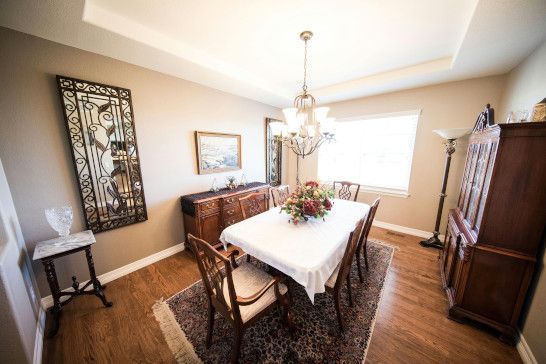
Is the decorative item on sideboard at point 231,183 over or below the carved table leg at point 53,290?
over

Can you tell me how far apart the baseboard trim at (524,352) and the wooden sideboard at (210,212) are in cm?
285

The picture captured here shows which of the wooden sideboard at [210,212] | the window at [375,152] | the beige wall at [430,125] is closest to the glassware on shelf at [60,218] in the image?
the wooden sideboard at [210,212]

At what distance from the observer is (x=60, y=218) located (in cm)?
173

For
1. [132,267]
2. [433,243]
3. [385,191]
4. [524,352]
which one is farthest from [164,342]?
[385,191]

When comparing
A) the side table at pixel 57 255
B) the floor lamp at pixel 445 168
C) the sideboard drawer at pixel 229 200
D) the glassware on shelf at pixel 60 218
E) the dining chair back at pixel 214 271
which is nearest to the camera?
the dining chair back at pixel 214 271

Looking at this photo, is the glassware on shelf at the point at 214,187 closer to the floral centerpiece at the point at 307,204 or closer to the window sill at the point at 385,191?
the floral centerpiece at the point at 307,204

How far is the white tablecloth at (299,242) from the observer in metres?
1.32

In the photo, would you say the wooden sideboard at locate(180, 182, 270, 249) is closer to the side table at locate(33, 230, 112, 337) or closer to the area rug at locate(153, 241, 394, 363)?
the area rug at locate(153, 241, 394, 363)

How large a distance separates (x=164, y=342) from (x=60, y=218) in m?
1.50

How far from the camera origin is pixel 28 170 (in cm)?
167

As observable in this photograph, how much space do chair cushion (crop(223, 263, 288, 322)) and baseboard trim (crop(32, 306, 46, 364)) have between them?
136 centimetres

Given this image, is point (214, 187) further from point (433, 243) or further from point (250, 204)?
point (433, 243)

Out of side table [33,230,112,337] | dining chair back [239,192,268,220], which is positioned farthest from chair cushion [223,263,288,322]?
side table [33,230,112,337]

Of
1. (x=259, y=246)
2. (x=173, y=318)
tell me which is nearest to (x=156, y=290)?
(x=173, y=318)
